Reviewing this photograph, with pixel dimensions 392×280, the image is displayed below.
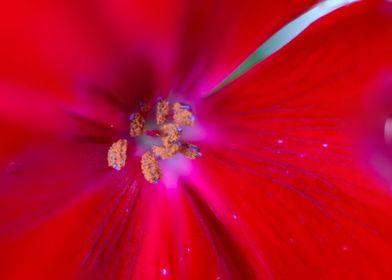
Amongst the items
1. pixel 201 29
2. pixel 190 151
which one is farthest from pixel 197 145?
pixel 201 29

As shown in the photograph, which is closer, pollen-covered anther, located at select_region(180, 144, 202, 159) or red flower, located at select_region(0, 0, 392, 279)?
red flower, located at select_region(0, 0, 392, 279)

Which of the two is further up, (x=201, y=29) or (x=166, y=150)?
(x=201, y=29)

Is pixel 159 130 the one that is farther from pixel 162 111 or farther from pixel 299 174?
pixel 299 174

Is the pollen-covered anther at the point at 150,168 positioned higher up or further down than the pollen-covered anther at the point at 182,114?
further down

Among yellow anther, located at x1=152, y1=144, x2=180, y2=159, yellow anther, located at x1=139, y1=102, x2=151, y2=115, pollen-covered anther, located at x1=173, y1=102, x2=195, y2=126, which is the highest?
pollen-covered anther, located at x1=173, y1=102, x2=195, y2=126

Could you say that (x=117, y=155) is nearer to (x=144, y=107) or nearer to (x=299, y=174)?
(x=144, y=107)

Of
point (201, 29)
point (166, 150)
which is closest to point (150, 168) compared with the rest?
point (166, 150)
